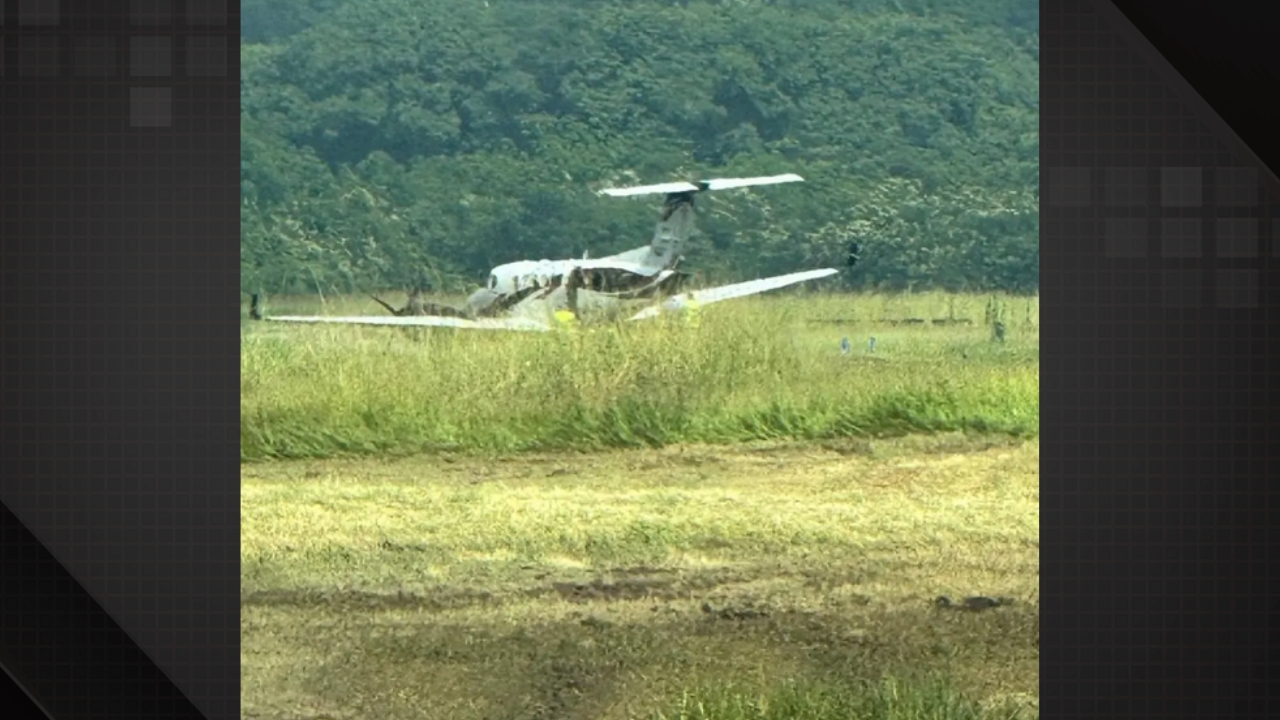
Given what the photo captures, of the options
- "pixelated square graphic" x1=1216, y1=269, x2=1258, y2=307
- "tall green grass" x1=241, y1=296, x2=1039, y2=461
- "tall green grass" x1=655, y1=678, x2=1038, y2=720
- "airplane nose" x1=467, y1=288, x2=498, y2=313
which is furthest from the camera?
"airplane nose" x1=467, y1=288, x2=498, y2=313

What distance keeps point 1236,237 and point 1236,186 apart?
0.16 feet

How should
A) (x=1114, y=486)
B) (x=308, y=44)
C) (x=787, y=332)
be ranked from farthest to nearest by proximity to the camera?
(x=308, y=44)
(x=787, y=332)
(x=1114, y=486)

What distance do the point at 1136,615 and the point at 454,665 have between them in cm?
253

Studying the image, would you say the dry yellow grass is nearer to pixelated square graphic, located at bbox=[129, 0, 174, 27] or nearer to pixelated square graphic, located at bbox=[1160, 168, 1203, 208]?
pixelated square graphic, located at bbox=[1160, 168, 1203, 208]

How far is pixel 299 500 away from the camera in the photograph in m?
4.62

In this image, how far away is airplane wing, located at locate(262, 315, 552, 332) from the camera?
494 centimetres

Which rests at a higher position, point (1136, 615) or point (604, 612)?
point (1136, 615)

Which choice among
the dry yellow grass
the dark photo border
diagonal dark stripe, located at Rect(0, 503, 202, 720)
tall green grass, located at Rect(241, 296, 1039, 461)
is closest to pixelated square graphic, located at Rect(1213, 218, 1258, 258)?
the dark photo border

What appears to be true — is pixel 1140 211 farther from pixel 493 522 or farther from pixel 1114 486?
pixel 493 522

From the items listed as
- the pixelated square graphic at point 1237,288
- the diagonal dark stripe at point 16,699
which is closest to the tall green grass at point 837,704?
the pixelated square graphic at point 1237,288

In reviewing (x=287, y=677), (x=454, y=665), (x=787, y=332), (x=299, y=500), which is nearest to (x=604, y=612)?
(x=454, y=665)

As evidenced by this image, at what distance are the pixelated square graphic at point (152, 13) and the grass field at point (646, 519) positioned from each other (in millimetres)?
2021

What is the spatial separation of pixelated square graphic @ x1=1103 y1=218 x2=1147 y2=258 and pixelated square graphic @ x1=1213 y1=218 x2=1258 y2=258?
0.08 meters

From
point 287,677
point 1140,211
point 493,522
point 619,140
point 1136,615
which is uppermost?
point 619,140
